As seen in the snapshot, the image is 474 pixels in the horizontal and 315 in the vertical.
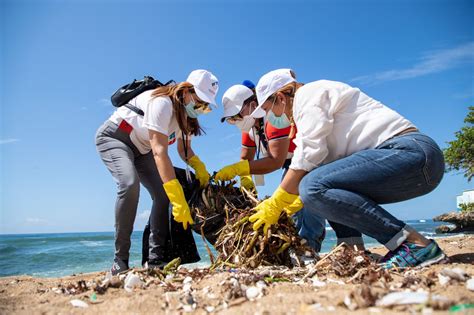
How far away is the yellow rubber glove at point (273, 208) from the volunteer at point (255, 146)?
2.90 ft

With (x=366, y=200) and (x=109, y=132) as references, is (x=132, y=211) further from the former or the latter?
(x=366, y=200)

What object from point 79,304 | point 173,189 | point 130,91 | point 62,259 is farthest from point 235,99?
point 62,259

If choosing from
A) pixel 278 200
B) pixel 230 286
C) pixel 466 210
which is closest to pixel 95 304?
pixel 230 286

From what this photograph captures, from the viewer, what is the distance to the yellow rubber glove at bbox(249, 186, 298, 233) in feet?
9.04

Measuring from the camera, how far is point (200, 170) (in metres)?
4.03

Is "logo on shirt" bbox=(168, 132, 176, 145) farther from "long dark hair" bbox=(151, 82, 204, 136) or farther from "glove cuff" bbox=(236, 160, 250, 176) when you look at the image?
"glove cuff" bbox=(236, 160, 250, 176)

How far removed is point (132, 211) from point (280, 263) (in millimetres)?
1540

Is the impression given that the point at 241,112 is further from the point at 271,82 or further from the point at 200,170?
the point at 271,82

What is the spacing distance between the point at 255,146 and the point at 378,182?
8.08 feet

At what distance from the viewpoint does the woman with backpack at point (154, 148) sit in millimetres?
3316

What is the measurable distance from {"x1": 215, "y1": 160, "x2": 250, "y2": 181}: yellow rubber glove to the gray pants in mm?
683

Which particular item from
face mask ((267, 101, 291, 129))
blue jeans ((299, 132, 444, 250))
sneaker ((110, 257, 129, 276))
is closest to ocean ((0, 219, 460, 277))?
sneaker ((110, 257, 129, 276))

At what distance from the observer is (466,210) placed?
2777 centimetres

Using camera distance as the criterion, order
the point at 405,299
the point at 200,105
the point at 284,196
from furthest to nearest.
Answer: the point at 200,105 < the point at 284,196 < the point at 405,299
